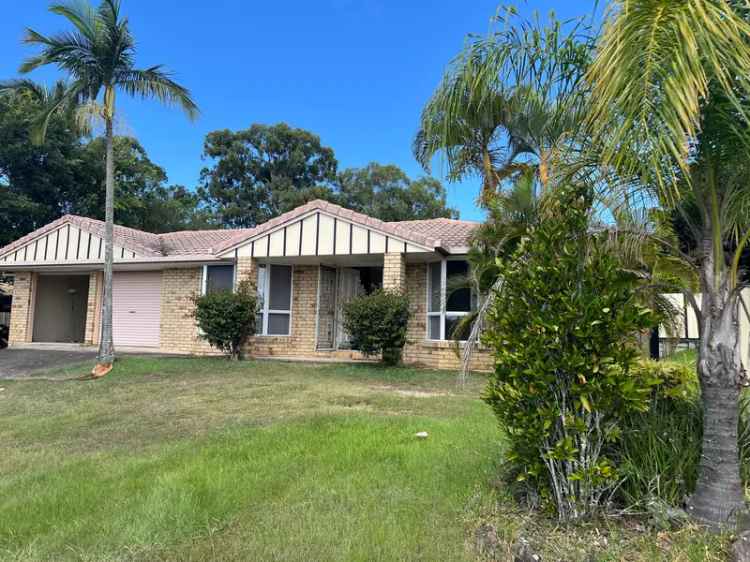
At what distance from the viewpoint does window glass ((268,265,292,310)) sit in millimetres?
13836

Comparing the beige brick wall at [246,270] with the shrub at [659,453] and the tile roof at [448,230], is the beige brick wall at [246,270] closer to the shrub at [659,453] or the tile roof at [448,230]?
the tile roof at [448,230]

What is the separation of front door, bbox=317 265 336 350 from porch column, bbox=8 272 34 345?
35.2ft

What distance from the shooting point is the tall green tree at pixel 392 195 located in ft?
108

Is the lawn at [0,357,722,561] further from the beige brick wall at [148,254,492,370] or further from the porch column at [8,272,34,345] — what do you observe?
the porch column at [8,272,34,345]

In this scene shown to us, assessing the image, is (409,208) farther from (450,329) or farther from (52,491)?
(52,491)

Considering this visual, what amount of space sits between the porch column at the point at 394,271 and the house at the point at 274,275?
25 millimetres

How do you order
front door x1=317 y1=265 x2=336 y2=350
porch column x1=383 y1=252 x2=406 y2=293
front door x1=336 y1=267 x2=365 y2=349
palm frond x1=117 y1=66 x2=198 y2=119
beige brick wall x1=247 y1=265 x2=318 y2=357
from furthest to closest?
front door x1=336 y1=267 x2=365 y2=349
front door x1=317 y1=265 x2=336 y2=350
beige brick wall x1=247 y1=265 x2=318 y2=357
porch column x1=383 y1=252 x2=406 y2=293
palm frond x1=117 y1=66 x2=198 y2=119

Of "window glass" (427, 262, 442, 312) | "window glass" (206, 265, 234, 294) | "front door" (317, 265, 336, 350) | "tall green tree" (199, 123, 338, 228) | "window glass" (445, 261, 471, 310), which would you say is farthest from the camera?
"tall green tree" (199, 123, 338, 228)

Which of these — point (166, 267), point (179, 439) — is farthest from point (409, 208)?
point (179, 439)

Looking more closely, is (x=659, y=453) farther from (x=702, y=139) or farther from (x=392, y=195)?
(x=392, y=195)

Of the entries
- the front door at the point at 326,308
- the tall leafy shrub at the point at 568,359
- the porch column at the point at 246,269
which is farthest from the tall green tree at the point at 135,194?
the tall leafy shrub at the point at 568,359

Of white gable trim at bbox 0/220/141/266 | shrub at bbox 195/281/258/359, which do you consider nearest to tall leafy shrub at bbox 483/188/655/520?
shrub at bbox 195/281/258/359

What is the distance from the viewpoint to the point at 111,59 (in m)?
11.1

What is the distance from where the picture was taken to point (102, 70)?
11133mm
